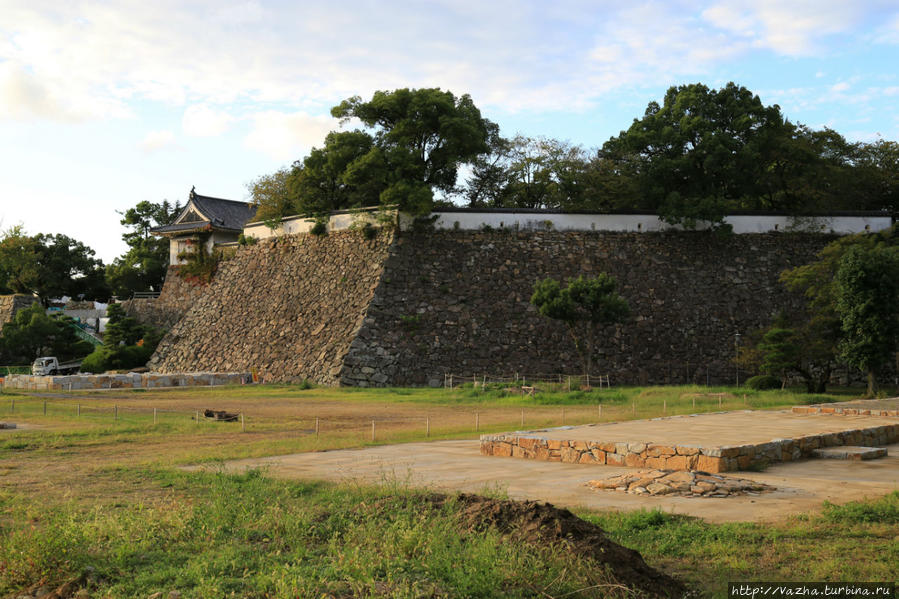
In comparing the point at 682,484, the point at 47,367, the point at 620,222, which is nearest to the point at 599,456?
the point at 682,484

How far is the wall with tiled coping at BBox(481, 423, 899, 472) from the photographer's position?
11038 mm

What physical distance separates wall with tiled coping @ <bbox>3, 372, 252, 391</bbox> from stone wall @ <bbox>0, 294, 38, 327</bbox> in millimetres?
18452

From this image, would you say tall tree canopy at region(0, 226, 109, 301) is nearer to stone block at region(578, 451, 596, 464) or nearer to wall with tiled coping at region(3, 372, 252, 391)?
wall with tiled coping at region(3, 372, 252, 391)

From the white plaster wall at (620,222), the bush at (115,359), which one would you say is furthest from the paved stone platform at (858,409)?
the bush at (115,359)

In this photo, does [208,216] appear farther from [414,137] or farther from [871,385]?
[871,385]

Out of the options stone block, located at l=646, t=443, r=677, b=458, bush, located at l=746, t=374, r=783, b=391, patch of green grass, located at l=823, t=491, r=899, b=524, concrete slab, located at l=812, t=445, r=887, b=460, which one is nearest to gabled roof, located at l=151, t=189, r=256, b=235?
bush, located at l=746, t=374, r=783, b=391

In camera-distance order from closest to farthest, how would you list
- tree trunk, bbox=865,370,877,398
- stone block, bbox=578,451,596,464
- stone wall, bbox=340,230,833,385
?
stone block, bbox=578,451,596,464, tree trunk, bbox=865,370,877,398, stone wall, bbox=340,230,833,385

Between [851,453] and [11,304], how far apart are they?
5243 centimetres

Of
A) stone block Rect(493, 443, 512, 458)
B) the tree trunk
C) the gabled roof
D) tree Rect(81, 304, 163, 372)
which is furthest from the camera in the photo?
the gabled roof

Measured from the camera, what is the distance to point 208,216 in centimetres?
4903

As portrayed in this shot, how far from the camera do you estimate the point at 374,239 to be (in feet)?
114

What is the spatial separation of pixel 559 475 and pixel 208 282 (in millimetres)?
39086

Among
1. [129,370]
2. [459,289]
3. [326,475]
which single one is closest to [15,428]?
[326,475]

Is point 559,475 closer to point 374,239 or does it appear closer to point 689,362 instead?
point 689,362
